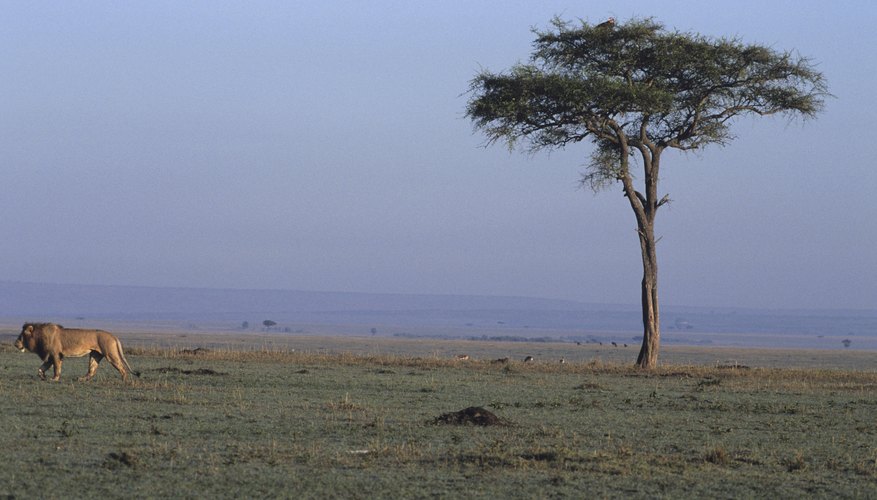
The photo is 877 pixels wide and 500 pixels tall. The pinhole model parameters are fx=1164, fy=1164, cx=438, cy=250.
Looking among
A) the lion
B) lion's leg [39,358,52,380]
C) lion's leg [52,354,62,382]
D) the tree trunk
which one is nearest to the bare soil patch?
the lion

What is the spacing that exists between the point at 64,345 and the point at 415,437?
8.99 meters

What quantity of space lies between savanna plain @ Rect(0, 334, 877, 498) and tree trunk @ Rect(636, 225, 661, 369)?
285 inches

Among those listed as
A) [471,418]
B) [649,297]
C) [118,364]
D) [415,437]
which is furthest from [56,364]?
[649,297]

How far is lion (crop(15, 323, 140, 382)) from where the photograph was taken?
2156 centimetres

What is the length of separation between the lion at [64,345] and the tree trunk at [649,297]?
56.2 feet

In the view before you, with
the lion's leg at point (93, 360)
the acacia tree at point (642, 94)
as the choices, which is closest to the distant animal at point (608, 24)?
the acacia tree at point (642, 94)

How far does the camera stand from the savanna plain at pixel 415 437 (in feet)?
Answer: 39.1

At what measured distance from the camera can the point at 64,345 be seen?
2156 centimetres

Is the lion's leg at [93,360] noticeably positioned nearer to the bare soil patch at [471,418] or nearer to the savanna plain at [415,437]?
the savanna plain at [415,437]

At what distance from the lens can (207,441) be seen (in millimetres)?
14602

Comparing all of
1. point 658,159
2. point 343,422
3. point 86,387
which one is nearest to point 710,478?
point 343,422

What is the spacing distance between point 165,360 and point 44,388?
9.59 metres

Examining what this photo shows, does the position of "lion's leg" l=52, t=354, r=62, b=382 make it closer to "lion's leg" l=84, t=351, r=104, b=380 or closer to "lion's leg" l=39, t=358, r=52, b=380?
"lion's leg" l=39, t=358, r=52, b=380

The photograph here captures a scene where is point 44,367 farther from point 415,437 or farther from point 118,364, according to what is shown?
point 415,437
